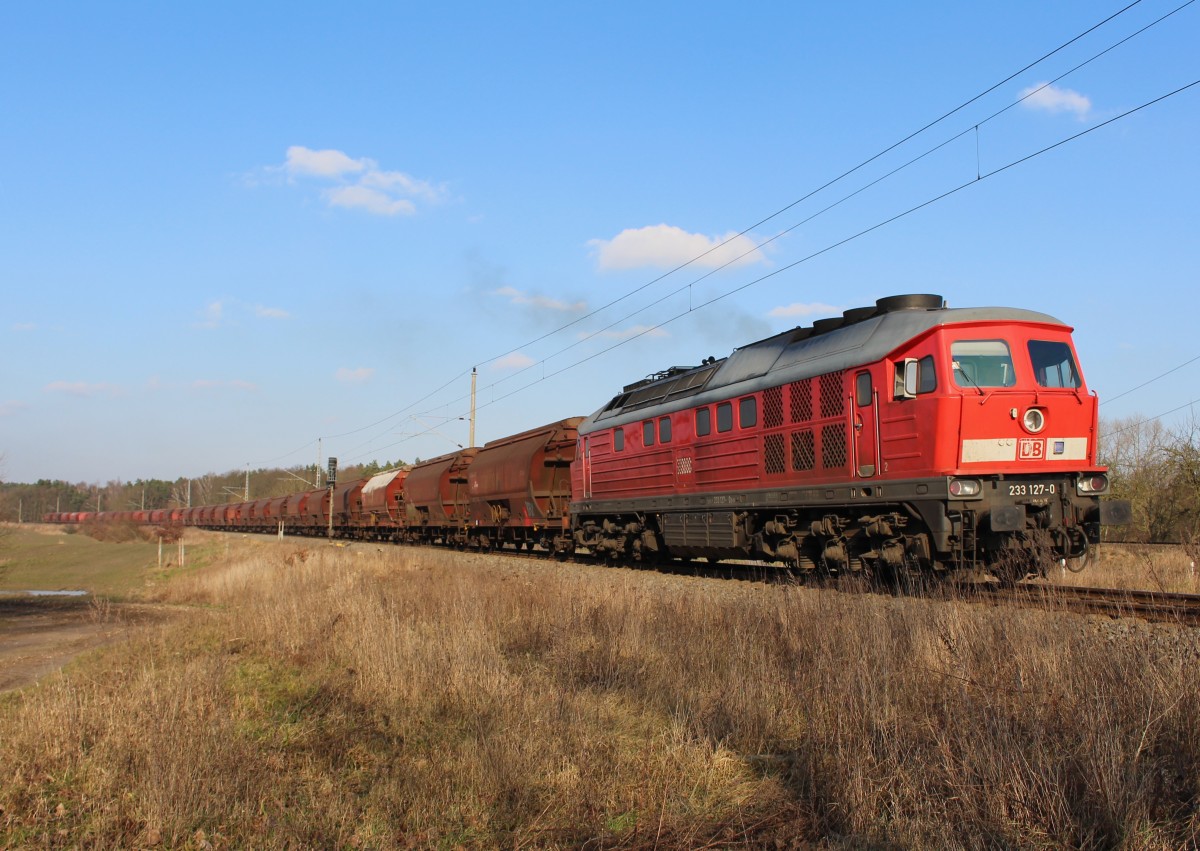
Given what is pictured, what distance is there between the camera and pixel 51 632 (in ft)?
58.3

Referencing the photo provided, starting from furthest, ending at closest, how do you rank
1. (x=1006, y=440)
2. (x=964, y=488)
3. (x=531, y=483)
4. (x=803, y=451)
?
(x=531, y=483) → (x=803, y=451) → (x=1006, y=440) → (x=964, y=488)

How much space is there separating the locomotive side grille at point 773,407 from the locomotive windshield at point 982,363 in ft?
11.4

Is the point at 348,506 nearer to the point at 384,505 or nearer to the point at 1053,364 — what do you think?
the point at 384,505

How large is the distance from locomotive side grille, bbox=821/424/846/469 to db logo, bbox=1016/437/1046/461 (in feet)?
8.05

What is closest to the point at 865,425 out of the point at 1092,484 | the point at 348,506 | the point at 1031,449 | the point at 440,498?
the point at 1031,449

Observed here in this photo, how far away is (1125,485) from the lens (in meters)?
30.0

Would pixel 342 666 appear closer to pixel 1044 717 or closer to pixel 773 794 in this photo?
pixel 773 794

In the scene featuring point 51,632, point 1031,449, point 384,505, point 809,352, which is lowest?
point 51,632

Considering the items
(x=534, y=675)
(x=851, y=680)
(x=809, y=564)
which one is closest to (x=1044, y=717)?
(x=851, y=680)

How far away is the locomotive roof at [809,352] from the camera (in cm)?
1226

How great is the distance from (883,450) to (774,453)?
274cm

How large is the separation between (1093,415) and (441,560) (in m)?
14.8

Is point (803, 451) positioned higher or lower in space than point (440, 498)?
higher

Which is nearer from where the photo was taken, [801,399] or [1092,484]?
[1092,484]
